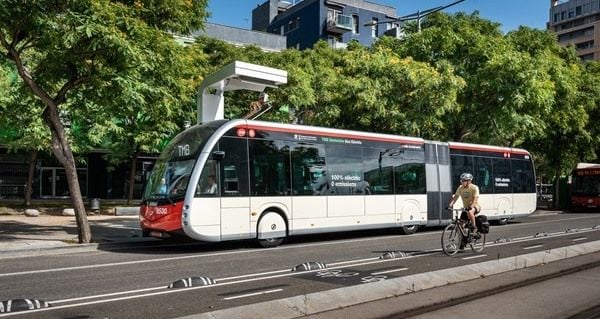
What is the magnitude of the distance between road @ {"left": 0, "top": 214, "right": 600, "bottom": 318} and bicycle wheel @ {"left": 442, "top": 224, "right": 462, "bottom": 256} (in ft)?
0.89

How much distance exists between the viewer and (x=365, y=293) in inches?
289

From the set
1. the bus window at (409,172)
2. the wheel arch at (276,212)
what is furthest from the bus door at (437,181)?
the wheel arch at (276,212)

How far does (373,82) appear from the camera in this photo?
2319 centimetres

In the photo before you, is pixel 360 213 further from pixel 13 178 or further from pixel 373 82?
pixel 13 178

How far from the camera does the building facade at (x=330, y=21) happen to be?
182 feet

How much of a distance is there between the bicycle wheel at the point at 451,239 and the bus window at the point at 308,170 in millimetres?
4281

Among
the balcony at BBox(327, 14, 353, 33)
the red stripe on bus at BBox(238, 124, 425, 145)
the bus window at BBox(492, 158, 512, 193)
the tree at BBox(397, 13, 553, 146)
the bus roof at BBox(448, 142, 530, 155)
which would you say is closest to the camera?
the red stripe on bus at BBox(238, 124, 425, 145)

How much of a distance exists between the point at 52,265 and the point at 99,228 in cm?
780

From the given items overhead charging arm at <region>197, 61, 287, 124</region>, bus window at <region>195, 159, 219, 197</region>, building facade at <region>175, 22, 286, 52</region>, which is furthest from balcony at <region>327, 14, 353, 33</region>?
bus window at <region>195, 159, 219, 197</region>

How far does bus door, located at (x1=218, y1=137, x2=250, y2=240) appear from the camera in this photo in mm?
13577

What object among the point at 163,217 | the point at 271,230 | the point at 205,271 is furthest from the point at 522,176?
the point at 205,271

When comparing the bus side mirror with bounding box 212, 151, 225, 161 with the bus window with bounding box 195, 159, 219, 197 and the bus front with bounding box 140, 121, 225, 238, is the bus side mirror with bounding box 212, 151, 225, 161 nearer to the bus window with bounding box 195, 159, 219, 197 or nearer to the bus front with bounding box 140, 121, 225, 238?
the bus window with bounding box 195, 159, 219, 197

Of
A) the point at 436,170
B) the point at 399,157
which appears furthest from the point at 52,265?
the point at 436,170

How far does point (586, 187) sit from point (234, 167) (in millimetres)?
29669
